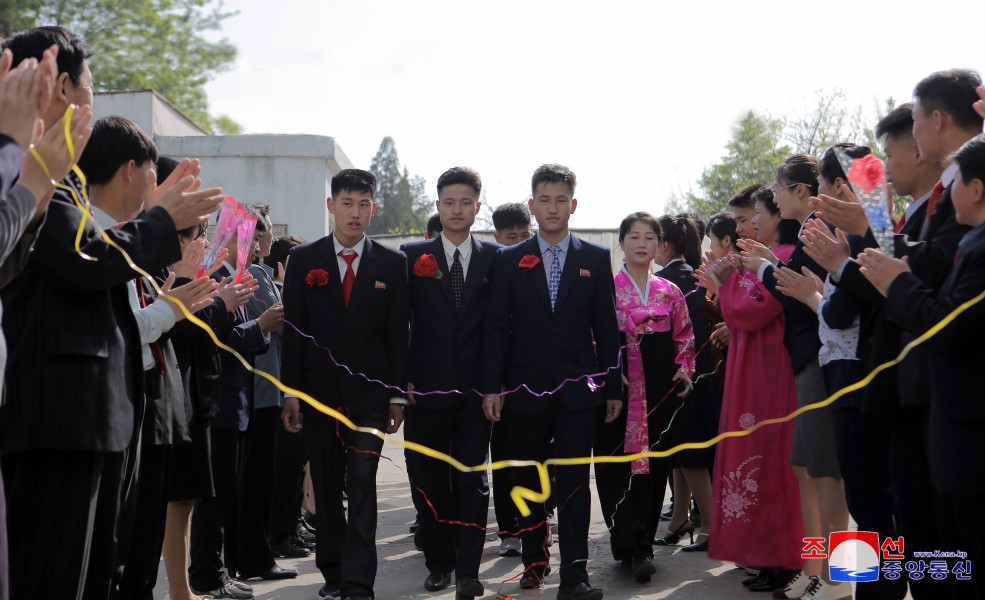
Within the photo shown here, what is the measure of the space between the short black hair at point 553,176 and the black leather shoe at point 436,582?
2.10 metres

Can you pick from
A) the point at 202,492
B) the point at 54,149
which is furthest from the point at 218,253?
the point at 54,149

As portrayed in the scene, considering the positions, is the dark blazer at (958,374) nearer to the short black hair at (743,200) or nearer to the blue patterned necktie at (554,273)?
the blue patterned necktie at (554,273)

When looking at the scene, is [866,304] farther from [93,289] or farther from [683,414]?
[93,289]

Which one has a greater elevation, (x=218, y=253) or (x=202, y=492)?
(x=218, y=253)

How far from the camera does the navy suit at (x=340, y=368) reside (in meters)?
4.57

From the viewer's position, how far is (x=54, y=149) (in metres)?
2.51

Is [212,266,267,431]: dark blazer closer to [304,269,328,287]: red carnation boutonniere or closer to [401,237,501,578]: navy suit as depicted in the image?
[304,269,328,287]: red carnation boutonniere

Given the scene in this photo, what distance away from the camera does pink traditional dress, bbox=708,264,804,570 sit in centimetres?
473

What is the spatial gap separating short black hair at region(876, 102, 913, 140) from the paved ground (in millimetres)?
2320

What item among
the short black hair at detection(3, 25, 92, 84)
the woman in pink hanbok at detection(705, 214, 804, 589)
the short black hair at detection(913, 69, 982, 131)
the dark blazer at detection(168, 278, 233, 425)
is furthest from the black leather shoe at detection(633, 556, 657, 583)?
the short black hair at detection(3, 25, 92, 84)

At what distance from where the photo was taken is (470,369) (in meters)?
4.92

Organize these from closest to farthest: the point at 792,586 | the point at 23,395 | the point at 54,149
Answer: the point at 54,149 → the point at 23,395 → the point at 792,586

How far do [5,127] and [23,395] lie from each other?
2.72 feet

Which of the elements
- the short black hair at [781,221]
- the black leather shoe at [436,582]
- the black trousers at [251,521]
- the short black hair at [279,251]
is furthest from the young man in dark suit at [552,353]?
the short black hair at [279,251]
